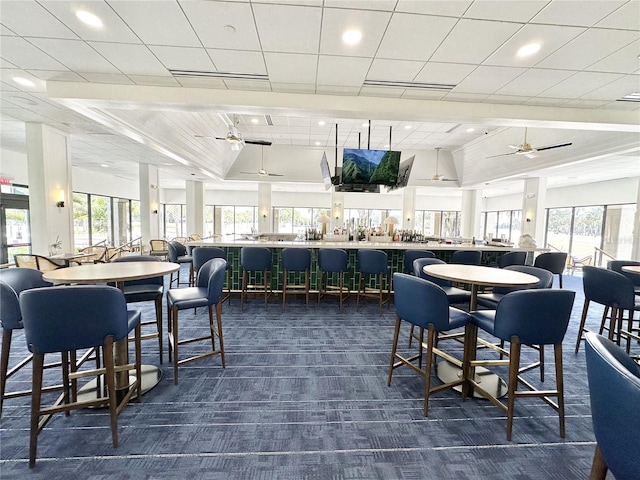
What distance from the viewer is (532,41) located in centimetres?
283

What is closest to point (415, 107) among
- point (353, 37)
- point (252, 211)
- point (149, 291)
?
point (353, 37)

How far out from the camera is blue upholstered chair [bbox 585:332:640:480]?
0.85 m

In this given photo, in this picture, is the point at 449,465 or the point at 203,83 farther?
the point at 203,83

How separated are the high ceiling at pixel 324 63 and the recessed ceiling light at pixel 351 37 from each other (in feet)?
0.17

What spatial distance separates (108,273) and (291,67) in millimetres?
2872

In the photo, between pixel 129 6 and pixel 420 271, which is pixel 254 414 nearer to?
pixel 420 271

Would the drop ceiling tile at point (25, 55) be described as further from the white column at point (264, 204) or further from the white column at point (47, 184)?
the white column at point (264, 204)

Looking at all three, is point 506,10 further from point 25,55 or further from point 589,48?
point 25,55

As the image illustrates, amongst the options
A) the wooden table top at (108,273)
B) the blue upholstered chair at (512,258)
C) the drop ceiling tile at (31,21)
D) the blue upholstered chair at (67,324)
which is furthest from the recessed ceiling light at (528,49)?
the drop ceiling tile at (31,21)

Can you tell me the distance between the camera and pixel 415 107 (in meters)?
4.14

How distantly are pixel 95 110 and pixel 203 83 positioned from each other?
1829 millimetres

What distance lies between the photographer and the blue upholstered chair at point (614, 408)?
847 mm

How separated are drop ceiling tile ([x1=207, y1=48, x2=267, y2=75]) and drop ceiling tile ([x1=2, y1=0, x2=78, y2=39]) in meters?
1.34

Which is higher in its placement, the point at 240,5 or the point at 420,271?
the point at 240,5
